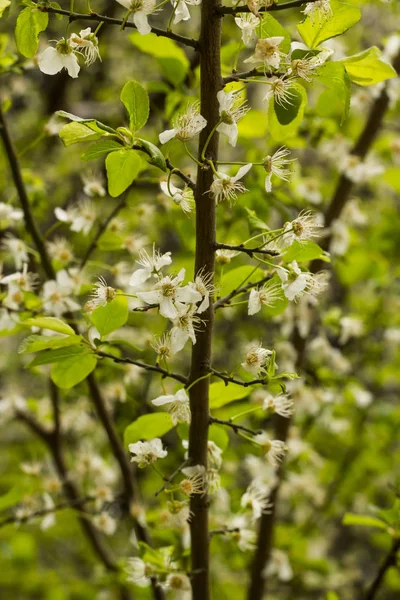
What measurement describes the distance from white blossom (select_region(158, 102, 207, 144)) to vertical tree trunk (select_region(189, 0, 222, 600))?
2 cm

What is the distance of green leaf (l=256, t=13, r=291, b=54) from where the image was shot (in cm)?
72

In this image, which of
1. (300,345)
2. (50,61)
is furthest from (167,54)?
(300,345)

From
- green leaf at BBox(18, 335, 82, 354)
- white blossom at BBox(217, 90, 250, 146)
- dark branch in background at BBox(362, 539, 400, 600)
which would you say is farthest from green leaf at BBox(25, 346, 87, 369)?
dark branch in background at BBox(362, 539, 400, 600)

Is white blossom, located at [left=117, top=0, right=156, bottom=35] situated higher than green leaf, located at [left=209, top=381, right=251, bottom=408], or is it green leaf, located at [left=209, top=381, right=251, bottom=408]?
white blossom, located at [left=117, top=0, right=156, bottom=35]

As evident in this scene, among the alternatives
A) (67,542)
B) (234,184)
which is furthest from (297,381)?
(67,542)

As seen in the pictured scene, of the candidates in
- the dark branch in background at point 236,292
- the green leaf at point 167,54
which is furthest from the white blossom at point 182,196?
the green leaf at point 167,54

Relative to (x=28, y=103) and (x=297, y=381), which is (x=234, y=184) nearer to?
(x=297, y=381)

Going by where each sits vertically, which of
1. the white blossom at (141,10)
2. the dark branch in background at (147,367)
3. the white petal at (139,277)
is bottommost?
the dark branch in background at (147,367)

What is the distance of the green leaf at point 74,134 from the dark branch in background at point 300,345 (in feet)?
3.15

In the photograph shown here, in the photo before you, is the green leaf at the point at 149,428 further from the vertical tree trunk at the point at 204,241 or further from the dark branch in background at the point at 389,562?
the dark branch in background at the point at 389,562

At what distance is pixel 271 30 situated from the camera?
734mm

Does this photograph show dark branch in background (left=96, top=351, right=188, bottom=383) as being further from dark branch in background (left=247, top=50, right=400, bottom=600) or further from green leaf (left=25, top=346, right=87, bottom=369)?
dark branch in background (left=247, top=50, right=400, bottom=600)

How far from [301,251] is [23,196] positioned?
622 mm

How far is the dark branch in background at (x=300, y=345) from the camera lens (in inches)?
63.8
